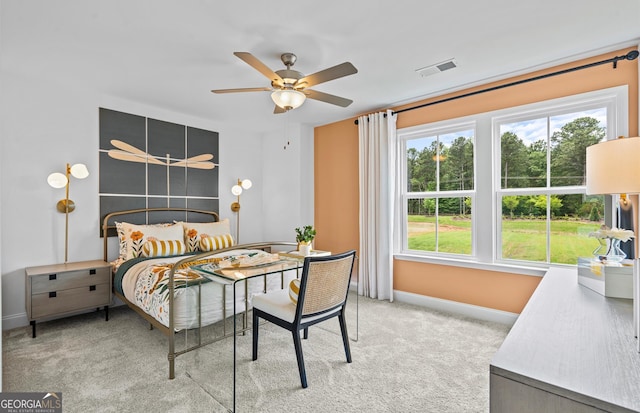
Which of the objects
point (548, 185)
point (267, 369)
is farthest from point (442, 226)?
point (267, 369)

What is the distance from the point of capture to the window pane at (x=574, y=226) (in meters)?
2.83

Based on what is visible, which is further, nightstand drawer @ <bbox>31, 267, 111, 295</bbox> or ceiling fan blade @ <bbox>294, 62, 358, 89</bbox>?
nightstand drawer @ <bbox>31, 267, 111, 295</bbox>

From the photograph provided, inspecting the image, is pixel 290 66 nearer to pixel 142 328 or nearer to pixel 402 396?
pixel 402 396

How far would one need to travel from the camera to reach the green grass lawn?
9.57 feet

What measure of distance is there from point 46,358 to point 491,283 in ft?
13.5

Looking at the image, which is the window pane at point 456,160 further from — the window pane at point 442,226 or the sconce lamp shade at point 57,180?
the sconce lamp shade at point 57,180

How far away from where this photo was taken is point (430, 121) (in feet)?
12.4

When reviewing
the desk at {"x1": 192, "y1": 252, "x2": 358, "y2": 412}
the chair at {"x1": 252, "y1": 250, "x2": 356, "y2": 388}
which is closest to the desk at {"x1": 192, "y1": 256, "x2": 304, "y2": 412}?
the desk at {"x1": 192, "y1": 252, "x2": 358, "y2": 412}

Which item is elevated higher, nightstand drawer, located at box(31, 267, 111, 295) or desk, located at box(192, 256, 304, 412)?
desk, located at box(192, 256, 304, 412)

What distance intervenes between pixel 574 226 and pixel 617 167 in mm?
1720

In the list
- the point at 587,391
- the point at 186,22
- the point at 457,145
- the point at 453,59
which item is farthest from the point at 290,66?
the point at 587,391

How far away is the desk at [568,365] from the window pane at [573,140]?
2.06 m

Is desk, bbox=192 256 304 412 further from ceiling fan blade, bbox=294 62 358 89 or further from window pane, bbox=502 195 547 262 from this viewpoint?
window pane, bbox=502 195 547 262

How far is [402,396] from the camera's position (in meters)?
2.00
